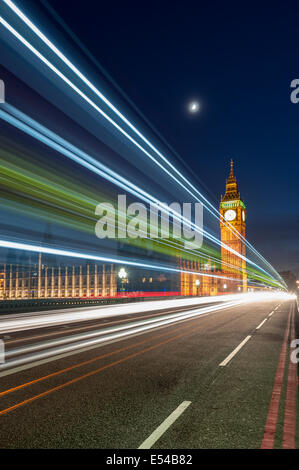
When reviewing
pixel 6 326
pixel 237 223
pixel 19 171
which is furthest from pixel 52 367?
pixel 237 223

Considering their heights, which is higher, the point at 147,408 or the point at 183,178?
the point at 183,178

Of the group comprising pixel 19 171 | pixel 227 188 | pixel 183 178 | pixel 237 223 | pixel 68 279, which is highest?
pixel 227 188

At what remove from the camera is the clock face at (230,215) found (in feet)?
500

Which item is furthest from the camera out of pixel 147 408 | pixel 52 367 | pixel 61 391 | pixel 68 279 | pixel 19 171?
pixel 68 279

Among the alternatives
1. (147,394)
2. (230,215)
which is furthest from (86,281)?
(230,215)

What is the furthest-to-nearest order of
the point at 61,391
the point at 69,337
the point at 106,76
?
the point at 106,76, the point at 69,337, the point at 61,391

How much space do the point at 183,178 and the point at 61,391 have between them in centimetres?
2744

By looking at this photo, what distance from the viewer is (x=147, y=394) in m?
5.64

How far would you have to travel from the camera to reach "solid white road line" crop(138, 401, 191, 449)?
3.77 meters

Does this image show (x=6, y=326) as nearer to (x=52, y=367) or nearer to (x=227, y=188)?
(x=52, y=367)

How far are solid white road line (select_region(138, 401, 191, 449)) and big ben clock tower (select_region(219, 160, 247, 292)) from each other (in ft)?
394

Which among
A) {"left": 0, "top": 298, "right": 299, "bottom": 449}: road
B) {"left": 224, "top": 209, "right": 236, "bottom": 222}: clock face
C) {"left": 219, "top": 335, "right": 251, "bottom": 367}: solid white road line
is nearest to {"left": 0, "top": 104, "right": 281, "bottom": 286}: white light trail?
{"left": 0, "top": 298, "right": 299, "bottom": 449}: road

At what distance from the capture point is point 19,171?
14.3 m
